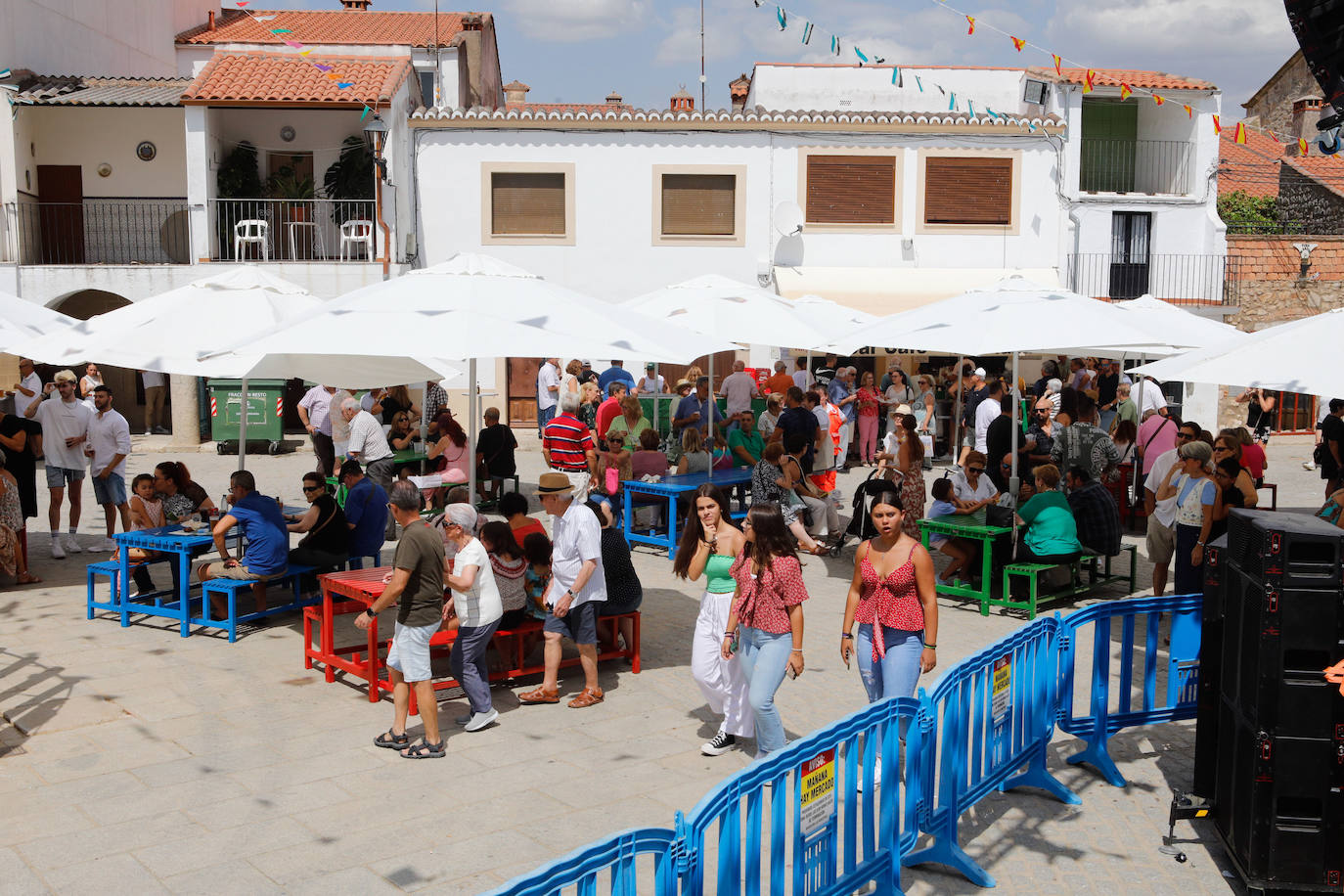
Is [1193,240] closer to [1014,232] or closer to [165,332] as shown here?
[1014,232]

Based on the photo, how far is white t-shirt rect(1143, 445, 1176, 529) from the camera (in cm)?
965

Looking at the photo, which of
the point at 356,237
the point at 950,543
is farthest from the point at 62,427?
the point at 356,237

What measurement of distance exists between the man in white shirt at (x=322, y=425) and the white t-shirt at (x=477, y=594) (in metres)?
7.42

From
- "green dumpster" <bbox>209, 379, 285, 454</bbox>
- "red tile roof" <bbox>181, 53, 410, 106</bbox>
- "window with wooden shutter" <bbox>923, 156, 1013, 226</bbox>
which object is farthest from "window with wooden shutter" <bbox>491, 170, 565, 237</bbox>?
"window with wooden shutter" <bbox>923, 156, 1013, 226</bbox>

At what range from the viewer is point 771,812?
13.5 ft

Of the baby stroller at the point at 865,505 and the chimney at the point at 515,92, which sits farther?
the chimney at the point at 515,92

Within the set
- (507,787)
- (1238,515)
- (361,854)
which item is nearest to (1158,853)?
(1238,515)

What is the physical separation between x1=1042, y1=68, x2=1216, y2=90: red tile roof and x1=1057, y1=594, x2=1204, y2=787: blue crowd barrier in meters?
19.9

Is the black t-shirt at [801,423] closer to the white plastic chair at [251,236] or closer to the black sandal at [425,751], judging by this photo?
the black sandal at [425,751]

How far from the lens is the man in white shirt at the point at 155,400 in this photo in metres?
21.3

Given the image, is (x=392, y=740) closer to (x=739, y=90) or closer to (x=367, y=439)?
(x=367, y=439)

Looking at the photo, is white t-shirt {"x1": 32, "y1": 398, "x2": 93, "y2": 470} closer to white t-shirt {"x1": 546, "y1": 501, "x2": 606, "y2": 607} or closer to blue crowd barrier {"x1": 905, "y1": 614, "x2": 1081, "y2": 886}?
white t-shirt {"x1": 546, "y1": 501, "x2": 606, "y2": 607}

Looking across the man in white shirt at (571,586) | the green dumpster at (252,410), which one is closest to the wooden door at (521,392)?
the green dumpster at (252,410)

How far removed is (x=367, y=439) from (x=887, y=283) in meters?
13.4
